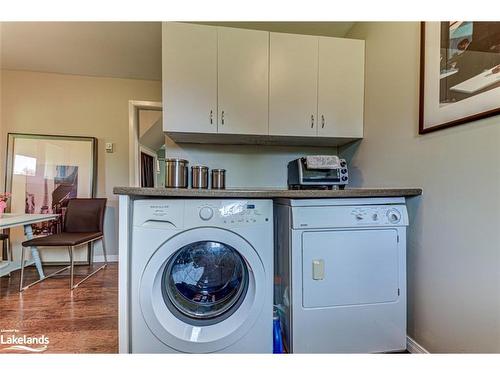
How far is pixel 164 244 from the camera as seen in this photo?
3.35 feet

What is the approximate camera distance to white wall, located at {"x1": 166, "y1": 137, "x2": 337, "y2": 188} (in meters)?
1.98

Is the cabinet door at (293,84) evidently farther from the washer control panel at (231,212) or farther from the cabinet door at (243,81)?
the washer control panel at (231,212)

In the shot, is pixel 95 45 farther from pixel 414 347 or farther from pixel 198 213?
pixel 414 347

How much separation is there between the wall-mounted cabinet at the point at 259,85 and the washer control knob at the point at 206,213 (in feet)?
2.47

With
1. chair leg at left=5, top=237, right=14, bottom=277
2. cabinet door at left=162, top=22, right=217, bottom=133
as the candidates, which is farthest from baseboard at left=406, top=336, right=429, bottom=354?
chair leg at left=5, top=237, right=14, bottom=277

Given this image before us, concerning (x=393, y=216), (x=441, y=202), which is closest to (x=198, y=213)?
(x=393, y=216)

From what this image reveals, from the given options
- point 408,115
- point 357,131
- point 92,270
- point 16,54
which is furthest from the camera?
point 92,270

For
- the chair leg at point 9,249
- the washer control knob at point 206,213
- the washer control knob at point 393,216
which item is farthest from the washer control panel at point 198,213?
the chair leg at point 9,249

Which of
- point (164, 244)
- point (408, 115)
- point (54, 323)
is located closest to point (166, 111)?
point (164, 244)

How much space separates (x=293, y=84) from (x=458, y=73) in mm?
933

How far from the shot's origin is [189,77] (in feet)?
5.12

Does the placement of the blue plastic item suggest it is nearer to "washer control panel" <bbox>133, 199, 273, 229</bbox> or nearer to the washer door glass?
the washer door glass

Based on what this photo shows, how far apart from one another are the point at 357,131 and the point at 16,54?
3408 mm

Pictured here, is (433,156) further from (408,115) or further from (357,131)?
(357,131)
